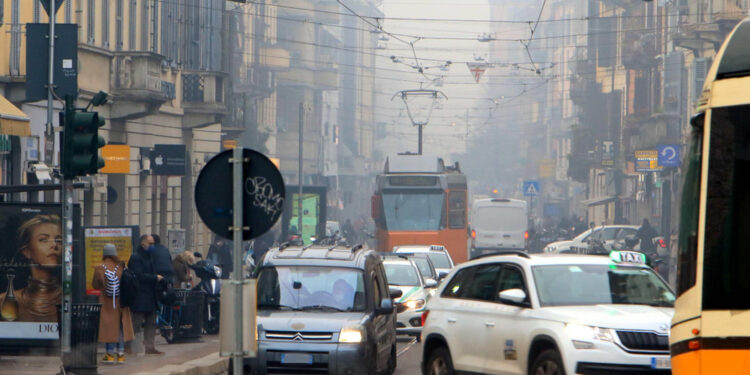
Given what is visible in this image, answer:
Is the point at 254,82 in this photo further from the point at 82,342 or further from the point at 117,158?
the point at 82,342

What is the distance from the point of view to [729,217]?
7.29 metres

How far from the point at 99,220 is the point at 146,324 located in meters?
14.2

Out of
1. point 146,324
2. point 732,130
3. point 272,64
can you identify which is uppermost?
point 272,64

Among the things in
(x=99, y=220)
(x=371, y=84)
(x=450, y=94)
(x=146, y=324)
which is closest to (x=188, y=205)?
(x=99, y=220)

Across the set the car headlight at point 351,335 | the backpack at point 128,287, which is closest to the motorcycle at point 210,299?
the backpack at point 128,287

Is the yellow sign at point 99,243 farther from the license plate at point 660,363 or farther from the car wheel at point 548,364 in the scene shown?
the license plate at point 660,363

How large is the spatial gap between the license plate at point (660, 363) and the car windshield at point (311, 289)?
452cm

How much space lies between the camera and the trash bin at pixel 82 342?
14414 millimetres

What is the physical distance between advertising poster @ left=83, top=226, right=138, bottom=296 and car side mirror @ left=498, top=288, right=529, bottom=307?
9510mm

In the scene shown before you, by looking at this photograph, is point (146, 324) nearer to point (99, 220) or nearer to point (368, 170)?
point (99, 220)

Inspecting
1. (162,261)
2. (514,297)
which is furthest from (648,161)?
(514,297)

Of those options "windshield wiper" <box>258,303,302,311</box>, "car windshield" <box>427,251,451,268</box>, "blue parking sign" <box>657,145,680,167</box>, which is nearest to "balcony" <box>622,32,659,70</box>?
"blue parking sign" <box>657,145,680,167</box>

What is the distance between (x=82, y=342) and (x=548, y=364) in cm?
623

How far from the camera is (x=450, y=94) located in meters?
190
